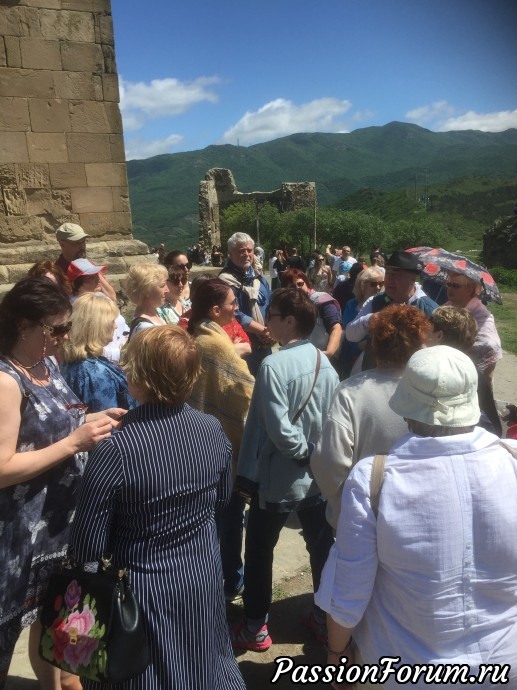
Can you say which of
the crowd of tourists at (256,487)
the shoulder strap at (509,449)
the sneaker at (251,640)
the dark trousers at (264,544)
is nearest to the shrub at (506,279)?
the crowd of tourists at (256,487)

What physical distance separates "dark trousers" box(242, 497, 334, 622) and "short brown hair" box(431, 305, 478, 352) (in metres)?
1.28

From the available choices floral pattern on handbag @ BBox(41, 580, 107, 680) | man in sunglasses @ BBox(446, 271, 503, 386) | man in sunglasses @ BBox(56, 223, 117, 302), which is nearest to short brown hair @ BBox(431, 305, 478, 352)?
man in sunglasses @ BBox(446, 271, 503, 386)

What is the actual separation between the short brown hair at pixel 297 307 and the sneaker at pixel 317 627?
163cm

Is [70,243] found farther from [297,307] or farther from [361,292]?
[297,307]

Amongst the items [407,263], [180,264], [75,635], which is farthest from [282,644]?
[180,264]

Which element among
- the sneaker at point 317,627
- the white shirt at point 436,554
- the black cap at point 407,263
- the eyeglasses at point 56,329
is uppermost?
the black cap at point 407,263

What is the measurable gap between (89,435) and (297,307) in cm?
136

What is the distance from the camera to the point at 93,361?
3.06 meters

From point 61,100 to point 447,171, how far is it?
19724 cm

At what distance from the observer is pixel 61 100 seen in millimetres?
6352

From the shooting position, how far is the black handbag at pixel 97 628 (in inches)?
72.8

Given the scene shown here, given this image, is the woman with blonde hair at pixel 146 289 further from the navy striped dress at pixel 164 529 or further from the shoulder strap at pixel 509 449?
the shoulder strap at pixel 509 449

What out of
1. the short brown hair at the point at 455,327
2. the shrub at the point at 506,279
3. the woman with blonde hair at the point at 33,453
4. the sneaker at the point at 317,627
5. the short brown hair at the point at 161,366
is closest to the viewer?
the short brown hair at the point at 161,366

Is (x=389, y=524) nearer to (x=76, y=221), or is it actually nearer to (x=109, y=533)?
(x=109, y=533)
